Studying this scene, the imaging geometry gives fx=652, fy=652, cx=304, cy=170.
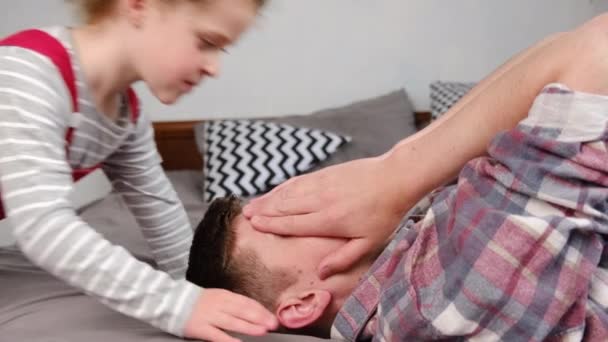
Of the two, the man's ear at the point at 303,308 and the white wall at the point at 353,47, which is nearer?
the man's ear at the point at 303,308

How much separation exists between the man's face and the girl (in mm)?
148

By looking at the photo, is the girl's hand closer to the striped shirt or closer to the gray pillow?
the striped shirt

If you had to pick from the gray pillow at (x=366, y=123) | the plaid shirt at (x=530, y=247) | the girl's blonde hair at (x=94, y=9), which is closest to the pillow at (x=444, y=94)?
the gray pillow at (x=366, y=123)

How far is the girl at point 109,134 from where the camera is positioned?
828mm

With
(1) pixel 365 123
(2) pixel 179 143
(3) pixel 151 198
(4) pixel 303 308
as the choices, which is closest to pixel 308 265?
(4) pixel 303 308

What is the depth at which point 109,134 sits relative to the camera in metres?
1.13

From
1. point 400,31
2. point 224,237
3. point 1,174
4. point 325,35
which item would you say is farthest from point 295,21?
point 1,174

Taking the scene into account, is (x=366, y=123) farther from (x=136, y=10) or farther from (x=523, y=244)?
(x=523, y=244)

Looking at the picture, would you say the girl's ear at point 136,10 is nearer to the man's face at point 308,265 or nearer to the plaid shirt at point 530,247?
the man's face at point 308,265

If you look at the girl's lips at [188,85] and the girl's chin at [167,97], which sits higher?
the girl's lips at [188,85]

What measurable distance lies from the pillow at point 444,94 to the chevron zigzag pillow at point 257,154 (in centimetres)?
33

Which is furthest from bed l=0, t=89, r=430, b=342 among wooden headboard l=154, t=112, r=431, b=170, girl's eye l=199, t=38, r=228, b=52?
wooden headboard l=154, t=112, r=431, b=170

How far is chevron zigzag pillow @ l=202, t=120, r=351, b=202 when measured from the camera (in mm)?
1862

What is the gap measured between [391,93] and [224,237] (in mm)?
1386
